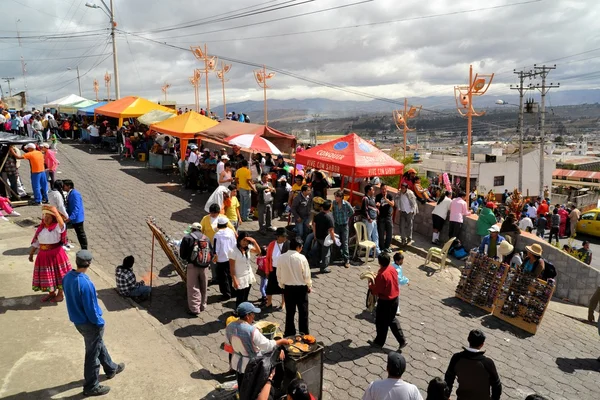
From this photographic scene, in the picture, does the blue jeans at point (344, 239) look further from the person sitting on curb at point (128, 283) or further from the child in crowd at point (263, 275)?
the person sitting on curb at point (128, 283)

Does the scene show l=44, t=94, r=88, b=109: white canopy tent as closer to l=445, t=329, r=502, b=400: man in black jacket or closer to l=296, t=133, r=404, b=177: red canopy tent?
l=296, t=133, r=404, b=177: red canopy tent

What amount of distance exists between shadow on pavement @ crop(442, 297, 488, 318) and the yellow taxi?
22.3 metres

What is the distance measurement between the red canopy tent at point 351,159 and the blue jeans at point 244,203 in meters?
1.70

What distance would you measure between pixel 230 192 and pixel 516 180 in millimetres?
44588

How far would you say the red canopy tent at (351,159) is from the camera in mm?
10312

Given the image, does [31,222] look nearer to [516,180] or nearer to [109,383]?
[109,383]

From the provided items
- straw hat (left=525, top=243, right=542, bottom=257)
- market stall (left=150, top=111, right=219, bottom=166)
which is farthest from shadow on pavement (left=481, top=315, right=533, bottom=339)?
market stall (left=150, top=111, right=219, bottom=166)

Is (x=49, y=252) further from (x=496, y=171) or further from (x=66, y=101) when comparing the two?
(x=496, y=171)

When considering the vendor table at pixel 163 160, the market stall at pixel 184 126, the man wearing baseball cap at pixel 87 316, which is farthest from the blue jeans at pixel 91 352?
the vendor table at pixel 163 160

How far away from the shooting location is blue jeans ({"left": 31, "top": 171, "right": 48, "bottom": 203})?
39.2 ft

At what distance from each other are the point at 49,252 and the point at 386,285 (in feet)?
16.7

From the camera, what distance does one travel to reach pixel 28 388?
16.6 feet

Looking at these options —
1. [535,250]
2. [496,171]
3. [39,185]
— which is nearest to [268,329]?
[535,250]

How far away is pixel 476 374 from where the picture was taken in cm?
441
